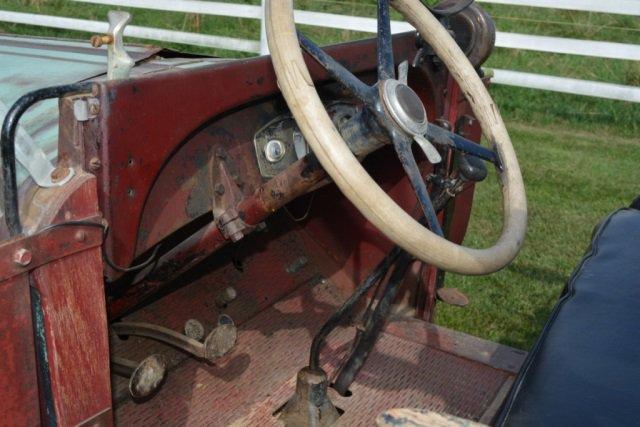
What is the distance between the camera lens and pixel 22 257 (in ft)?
4.43

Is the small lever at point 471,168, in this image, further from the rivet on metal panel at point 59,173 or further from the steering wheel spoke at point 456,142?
the rivet on metal panel at point 59,173

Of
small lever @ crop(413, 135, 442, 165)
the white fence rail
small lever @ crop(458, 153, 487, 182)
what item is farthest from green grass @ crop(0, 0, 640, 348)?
small lever @ crop(413, 135, 442, 165)

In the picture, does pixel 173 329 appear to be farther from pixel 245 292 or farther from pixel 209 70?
pixel 209 70

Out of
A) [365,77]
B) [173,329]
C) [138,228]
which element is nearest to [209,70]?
[138,228]

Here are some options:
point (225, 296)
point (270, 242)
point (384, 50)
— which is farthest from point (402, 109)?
point (270, 242)

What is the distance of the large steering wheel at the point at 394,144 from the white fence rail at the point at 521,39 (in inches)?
159

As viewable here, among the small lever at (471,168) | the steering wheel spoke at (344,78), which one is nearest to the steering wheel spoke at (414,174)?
the steering wheel spoke at (344,78)

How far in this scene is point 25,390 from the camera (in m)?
1.42

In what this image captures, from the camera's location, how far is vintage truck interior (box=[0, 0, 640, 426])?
1.44 m

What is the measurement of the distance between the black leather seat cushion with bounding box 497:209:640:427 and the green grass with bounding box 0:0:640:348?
159 cm

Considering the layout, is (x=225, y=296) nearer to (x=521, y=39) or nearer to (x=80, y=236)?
(x=80, y=236)

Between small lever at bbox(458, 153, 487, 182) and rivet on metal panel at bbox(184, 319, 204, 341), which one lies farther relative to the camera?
rivet on metal panel at bbox(184, 319, 204, 341)

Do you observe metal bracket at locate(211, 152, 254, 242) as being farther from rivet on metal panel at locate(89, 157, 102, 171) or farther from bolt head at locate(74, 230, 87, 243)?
bolt head at locate(74, 230, 87, 243)

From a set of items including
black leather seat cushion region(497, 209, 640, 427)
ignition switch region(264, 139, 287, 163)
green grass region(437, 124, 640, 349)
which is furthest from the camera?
green grass region(437, 124, 640, 349)
